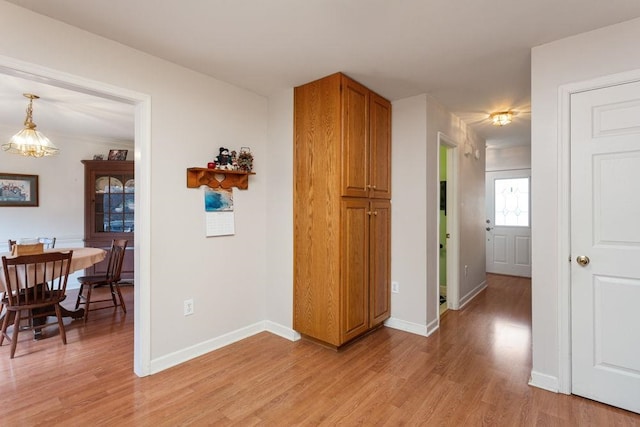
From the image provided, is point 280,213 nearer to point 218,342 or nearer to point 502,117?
point 218,342

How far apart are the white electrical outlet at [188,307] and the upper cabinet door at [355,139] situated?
5.12 ft

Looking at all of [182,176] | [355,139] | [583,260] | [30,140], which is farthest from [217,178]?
[583,260]

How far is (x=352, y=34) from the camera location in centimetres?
205

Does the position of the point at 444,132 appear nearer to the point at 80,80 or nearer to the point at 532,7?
the point at 532,7

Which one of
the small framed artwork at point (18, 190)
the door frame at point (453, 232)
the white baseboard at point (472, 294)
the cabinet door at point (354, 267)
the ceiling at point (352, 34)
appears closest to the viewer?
the ceiling at point (352, 34)

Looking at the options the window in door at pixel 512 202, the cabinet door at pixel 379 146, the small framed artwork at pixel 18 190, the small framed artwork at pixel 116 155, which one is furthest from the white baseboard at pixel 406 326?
the small framed artwork at pixel 18 190

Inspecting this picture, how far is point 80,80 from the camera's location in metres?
2.00

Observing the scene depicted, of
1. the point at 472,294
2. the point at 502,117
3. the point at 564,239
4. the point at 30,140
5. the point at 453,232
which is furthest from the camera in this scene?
the point at 472,294

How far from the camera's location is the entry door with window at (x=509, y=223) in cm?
558

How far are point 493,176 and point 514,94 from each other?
10.7 ft

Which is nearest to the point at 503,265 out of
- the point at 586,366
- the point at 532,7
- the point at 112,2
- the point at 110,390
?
the point at 586,366

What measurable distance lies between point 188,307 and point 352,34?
2.40 metres

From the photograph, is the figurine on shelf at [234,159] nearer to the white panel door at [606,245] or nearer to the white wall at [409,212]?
the white wall at [409,212]

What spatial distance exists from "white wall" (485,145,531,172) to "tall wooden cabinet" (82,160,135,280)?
6417 millimetres
